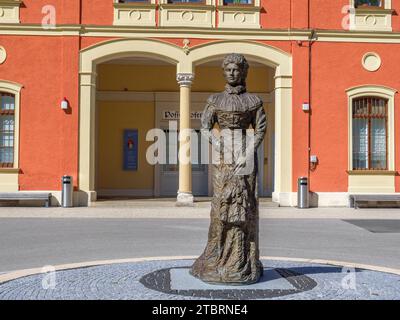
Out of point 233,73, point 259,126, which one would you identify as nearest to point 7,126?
point 233,73

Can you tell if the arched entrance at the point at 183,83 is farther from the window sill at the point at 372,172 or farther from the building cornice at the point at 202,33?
the window sill at the point at 372,172

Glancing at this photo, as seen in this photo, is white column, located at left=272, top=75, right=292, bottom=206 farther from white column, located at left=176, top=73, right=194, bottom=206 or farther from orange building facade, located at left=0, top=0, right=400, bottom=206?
white column, located at left=176, top=73, right=194, bottom=206

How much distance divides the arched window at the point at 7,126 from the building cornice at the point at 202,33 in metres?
1.97

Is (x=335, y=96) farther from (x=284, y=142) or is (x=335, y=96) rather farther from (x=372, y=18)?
(x=372, y=18)

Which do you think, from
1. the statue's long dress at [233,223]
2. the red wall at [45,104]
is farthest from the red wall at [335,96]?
the statue's long dress at [233,223]

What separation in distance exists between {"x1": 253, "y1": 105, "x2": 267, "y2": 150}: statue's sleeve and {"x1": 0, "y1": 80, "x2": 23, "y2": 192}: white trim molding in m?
12.1

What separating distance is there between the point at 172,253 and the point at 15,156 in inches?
385

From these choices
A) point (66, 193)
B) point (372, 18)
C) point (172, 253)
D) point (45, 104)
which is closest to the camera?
point (172, 253)

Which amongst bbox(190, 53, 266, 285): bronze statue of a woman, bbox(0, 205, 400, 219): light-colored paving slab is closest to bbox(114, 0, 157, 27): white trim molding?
bbox(0, 205, 400, 219): light-colored paving slab

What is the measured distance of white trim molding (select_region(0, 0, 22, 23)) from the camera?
55.6 ft

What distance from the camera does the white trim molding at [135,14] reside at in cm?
1716

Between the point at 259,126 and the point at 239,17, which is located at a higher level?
the point at 239,17

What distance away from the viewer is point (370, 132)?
17734mm
